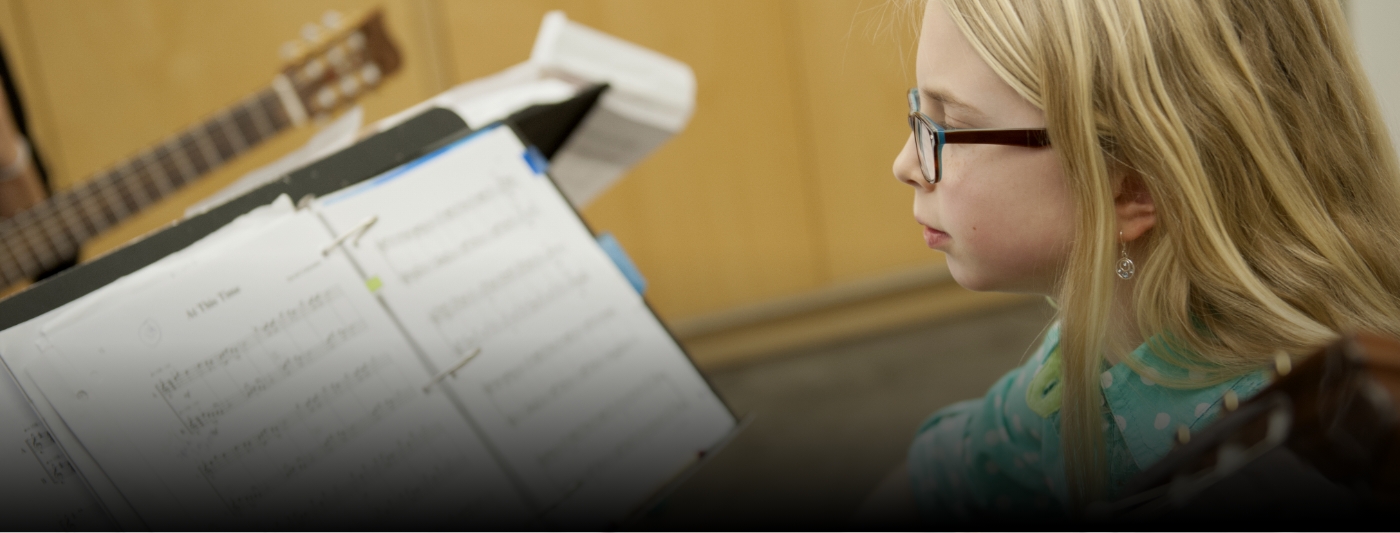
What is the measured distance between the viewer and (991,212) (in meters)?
0.65

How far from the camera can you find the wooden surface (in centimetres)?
197

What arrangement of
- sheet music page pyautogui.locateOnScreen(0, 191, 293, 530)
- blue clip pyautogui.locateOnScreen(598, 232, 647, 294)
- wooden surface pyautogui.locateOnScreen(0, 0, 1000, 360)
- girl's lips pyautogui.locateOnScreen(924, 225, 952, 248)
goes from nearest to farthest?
sheet music page pyautogui.locateOnScreen(0, 191, 293, 530) → girl's lips pyautogui.locateOnScreen(924, 225, 952, 248) → blue clip pyautogui.locateOnScreen(598, 232, 647, 294) → wooden surface pyautogui.locateOnScreen(0, 0, 1000, 360)

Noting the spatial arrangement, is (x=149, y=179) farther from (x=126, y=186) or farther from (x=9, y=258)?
(x=9, y=258)

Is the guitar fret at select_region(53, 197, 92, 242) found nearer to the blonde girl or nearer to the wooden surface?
the wooden surface

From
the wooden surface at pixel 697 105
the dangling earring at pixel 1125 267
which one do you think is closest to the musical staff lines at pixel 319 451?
the dangling earring at pixel 1125 267

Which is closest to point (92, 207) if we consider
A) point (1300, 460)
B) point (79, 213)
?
point (79, 213)

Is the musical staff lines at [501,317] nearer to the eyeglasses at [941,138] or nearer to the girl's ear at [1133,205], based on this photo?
the eyeglasses at [941,138]

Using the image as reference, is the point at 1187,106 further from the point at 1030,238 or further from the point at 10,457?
the point at 10,457

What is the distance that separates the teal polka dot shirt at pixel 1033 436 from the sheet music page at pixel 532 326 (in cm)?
26

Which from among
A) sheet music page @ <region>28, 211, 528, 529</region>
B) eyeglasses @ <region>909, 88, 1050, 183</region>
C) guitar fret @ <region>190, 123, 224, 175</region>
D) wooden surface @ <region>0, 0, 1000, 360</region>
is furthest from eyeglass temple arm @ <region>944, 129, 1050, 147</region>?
wooden surface @ <region>0, 0, 1000, 360</region>

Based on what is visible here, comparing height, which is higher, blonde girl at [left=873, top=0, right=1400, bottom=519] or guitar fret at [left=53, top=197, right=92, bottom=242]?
guitar fret at [left=53, top=197, right=92, bottom=242]

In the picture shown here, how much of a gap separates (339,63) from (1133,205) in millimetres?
1005

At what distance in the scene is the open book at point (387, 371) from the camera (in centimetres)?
61

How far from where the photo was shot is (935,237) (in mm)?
705
